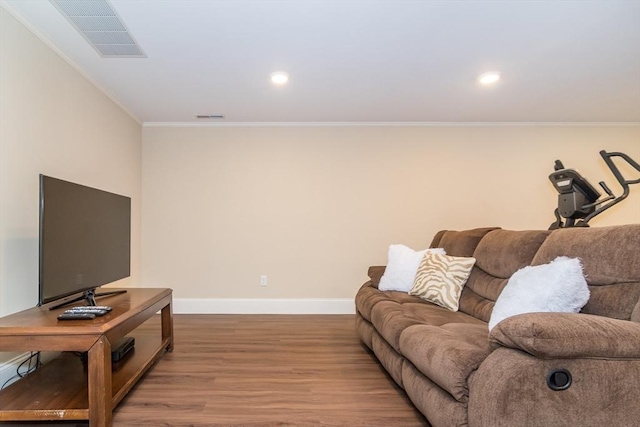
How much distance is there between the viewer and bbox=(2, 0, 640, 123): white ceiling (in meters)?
2.17

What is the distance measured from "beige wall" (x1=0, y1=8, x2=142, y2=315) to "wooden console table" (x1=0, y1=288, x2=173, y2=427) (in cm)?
42

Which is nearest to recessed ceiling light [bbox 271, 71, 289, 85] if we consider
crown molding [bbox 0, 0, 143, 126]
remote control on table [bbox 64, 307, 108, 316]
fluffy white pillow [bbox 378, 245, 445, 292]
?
crown molding [bbox 0, 0, 143, 126]

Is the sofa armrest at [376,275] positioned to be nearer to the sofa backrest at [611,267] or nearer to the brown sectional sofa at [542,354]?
the brown sectional sofa at [542,354]

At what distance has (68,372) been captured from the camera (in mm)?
2164

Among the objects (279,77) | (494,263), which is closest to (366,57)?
(279,77)

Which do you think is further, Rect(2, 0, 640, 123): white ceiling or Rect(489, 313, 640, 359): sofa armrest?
Rect(2, 0, 640, 123): white ceiling

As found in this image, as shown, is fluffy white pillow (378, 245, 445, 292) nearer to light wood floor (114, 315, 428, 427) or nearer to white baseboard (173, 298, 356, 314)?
light wood floor (114, 315, 428, 427)

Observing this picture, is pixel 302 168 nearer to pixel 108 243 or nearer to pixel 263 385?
pixel 108 243

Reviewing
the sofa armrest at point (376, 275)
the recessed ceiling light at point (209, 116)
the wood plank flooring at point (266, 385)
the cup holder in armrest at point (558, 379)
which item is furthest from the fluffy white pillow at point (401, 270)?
the recessed ceiling light at point (209, 116)

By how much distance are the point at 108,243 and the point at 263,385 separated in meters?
1.52

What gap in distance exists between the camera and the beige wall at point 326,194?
4.26 metres

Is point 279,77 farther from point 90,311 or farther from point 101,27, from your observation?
point 90,311

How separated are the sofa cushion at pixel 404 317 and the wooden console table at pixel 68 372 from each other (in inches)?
60.6

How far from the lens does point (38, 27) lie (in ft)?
7.72
